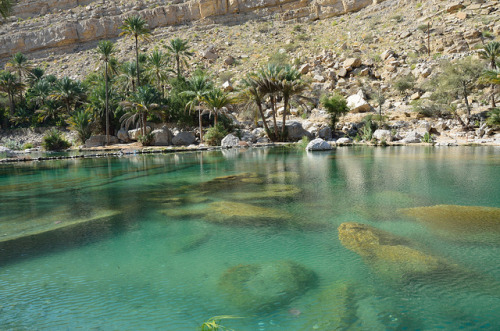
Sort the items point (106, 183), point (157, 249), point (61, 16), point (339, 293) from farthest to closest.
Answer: point (61, 16), point (106, 183), point (157, 249), point (339, 293)

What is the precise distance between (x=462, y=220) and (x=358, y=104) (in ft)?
102

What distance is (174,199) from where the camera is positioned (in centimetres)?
1004

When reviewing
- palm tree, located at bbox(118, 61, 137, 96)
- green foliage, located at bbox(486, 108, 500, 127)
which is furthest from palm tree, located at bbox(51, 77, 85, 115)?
green foliage, located at bbox(486, 108, 500, 127)

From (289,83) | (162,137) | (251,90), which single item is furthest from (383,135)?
(162,137)

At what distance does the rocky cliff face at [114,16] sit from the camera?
217 ft

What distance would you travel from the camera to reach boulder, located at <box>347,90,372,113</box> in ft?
118

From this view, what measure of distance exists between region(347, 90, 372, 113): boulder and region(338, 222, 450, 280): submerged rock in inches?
1242

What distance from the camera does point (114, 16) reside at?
7269 cm

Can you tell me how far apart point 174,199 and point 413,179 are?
833 centimetres

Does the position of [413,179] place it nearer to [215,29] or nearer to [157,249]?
[157,249]

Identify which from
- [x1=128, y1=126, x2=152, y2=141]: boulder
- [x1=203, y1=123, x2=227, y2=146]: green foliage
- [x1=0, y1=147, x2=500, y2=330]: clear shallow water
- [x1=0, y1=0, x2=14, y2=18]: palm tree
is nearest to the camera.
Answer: [x1=0, y1=147, x2=500, y2=330]: clear shallow water

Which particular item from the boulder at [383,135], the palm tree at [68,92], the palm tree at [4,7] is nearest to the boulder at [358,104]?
the boulder at [383,135]

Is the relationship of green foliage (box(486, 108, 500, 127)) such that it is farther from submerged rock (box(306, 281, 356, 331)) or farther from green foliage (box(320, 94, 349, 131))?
submerged rock (box(306, 281, 356, 331))

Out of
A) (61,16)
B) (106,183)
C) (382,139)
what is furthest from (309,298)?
(61,16)
